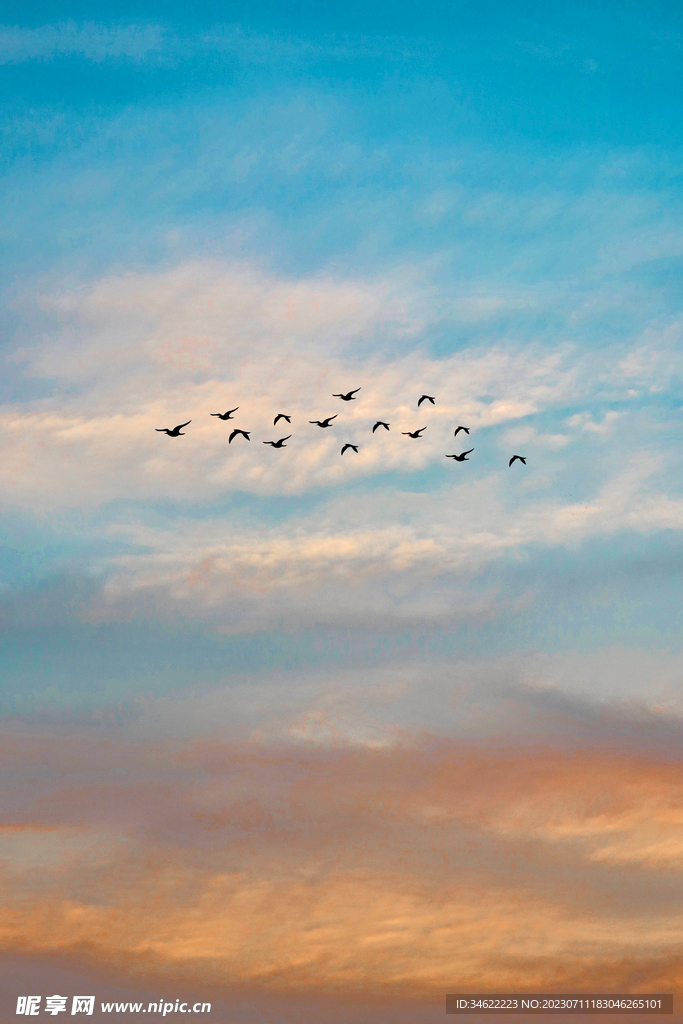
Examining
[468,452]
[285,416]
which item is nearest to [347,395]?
[285,416]

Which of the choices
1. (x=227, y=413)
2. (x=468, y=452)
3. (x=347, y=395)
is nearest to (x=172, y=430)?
(x=227, y=413)

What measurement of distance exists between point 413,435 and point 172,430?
110ft

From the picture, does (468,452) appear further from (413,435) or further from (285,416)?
(285,416)

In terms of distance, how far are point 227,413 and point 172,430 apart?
7.65 m

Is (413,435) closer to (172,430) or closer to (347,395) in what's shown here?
(347,395)

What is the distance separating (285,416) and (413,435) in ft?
59.9

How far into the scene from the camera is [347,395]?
148 m

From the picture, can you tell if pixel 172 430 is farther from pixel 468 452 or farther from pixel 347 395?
pixel 468 452

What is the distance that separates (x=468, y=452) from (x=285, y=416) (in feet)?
88.9

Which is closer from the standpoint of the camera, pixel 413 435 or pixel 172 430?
pixel 172 430

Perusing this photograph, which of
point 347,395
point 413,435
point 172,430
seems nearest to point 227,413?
point 172,430

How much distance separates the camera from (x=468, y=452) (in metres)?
154

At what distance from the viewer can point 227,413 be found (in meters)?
142

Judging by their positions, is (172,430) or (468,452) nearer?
(172,430)
